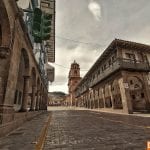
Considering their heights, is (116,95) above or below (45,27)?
below

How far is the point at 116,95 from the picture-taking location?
19.2 metres

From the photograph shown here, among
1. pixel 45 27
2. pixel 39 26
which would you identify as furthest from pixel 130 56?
pixel 39 26

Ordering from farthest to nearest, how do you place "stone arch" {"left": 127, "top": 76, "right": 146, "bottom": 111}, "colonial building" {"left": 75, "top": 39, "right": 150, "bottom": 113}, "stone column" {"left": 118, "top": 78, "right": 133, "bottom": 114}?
"stone arch" {"left": 127, "top": 76, "right": 146, "bottom": 111}
"colonial building" {"left": 75, "top": 39, "right": 150, "bottom": 113}
"stone column" {"left": 118, "top": 78, "right": 133, "bottom": 114}

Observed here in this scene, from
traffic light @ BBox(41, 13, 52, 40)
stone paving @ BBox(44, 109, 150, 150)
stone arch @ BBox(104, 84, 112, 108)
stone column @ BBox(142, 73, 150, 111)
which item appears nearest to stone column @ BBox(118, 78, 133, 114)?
stone column @ BBox(142, 73, 150, 111)

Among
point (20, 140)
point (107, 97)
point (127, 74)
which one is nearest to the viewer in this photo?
point (20, 140)

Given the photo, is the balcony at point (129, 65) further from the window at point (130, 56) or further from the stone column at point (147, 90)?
the stone column at point (147, 90)

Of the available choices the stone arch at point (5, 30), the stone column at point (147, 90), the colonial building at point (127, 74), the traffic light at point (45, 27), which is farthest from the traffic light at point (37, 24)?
the stone column at point (147, 90)

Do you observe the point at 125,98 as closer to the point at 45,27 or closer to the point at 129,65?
the point at 129,65

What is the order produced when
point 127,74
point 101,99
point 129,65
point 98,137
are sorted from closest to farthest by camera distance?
point 98,137 → point 127,74 → point 129,65 → point 101,99

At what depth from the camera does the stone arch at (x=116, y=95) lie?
18391mm

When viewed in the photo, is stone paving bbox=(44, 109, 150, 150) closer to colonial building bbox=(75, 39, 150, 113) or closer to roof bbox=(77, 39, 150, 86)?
colonial building bbox=(75, 39, 150, 113)

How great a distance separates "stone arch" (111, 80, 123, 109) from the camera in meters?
18.4

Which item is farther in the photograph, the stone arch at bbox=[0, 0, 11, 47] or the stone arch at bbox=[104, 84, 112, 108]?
the stone arch at bbox=[104, 84, 112, 108]

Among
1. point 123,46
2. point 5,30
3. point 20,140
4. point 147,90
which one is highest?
point 123,46
